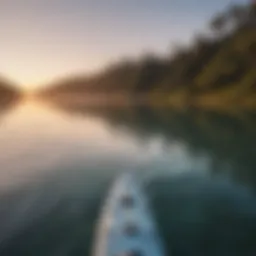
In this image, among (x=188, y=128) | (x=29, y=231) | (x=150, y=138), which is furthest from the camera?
(x=188, y=128)

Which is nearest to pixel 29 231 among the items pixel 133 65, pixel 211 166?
pixel 211 166

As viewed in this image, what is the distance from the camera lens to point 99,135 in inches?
201

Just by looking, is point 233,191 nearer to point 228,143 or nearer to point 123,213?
point 123,213

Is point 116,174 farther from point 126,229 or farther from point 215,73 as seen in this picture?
point 215,73

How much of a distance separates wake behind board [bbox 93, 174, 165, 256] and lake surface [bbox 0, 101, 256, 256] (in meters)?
0.09

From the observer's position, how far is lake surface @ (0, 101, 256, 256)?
85.5 inches

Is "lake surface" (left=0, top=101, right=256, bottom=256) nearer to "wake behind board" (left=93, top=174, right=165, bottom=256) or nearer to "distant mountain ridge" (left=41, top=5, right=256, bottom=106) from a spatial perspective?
"wake behind board" (left=93, top=174, right=165, bottom=256)

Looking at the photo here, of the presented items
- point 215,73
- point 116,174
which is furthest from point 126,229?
point 215,73

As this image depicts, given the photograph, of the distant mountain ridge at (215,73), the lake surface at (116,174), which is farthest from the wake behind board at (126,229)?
the distant mountain ridge at (215,73)

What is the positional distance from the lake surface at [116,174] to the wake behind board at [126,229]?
88 millimetres

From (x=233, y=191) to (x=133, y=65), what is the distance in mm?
2623

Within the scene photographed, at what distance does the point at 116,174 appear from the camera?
3283mm

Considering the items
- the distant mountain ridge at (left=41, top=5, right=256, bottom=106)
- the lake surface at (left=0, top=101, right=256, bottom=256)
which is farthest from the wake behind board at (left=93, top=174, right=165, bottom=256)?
the distant mountain ridge at (left=41, top=5, right=256, bottom=106)

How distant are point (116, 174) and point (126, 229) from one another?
1372 millimetres
